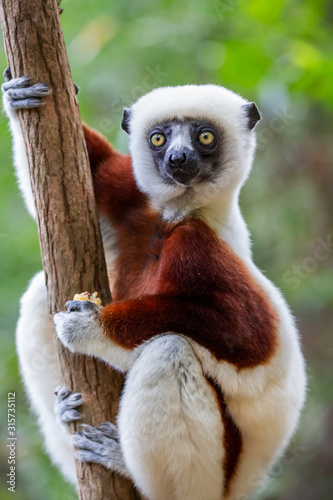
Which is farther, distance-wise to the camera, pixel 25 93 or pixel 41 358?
pixel 41 358

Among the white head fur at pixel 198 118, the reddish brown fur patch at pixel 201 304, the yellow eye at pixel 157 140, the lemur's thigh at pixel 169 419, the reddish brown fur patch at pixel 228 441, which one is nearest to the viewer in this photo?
the lemur's thigh at pixel 169 419

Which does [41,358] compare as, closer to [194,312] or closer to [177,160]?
[194,312]

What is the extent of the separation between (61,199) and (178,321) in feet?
3.41

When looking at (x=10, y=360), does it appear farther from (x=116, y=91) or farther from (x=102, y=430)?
(x=116, y=91)

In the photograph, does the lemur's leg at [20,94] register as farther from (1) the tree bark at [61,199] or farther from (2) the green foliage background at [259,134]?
(2) the green foliage background at [259,134]

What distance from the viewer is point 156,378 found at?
3.30 meters

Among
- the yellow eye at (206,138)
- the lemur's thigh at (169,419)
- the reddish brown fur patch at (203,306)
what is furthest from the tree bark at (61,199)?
the yellow eye at (206,138)

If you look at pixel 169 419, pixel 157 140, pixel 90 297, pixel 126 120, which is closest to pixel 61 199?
pixel 90 297

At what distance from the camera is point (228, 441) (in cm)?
359

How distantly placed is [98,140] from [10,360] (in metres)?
2.99

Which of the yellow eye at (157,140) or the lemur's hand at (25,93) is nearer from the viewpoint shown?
the lemur's hand at (25,93)

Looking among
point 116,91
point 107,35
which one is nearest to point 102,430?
point 107,35

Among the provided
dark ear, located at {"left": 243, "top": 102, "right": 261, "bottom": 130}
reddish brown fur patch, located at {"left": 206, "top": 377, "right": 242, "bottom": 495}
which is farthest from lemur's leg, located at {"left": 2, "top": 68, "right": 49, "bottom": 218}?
reddish brown fur patch, located at {"left": 206, "top": 377, "right": 242, "bottom": 495}

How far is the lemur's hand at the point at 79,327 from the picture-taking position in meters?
3.32
